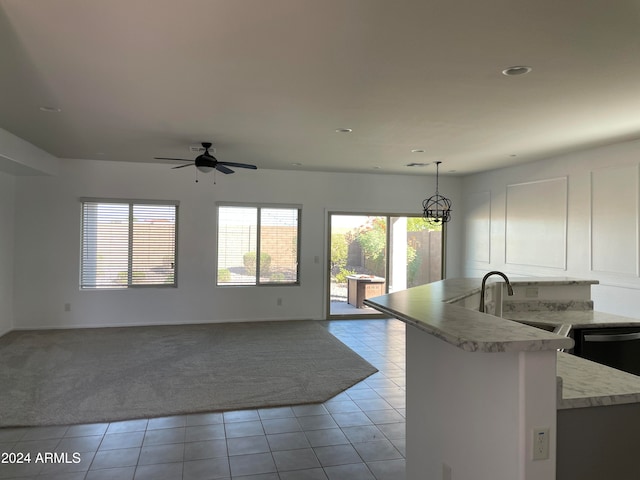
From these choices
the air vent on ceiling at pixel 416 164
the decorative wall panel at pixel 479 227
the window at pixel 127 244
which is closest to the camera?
the air vent on ceiling at pixel 416 164

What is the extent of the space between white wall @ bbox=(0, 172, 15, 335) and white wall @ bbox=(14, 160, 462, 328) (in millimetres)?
105

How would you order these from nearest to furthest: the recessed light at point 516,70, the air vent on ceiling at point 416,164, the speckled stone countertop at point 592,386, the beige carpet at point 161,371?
the speckled stone countertop at point 592,386 < the recessed light at point 516,70 < the beige carpet at point 161,371 < the air vent on ceiling at point 416,164

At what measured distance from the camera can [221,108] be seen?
13.1 feet

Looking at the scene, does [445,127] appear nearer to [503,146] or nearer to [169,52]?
[503,146]

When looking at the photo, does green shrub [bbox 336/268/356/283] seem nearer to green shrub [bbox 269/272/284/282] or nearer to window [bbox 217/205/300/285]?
window [bbox 217/205/300/285]

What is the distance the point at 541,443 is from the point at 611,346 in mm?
2216

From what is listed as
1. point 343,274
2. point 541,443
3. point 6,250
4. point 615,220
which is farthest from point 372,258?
point 541,443

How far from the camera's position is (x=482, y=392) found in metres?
1.58

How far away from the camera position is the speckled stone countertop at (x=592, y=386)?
151cm

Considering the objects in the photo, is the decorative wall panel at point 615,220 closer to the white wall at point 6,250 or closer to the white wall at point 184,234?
the white wall at point 184,234

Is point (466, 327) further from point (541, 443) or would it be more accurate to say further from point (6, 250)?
point (6, 250)

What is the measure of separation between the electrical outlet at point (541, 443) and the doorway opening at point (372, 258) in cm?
678

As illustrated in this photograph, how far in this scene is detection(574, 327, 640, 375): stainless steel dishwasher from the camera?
3107mm

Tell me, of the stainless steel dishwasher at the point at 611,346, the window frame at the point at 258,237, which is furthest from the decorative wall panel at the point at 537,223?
the window frame at the point at 258,237
